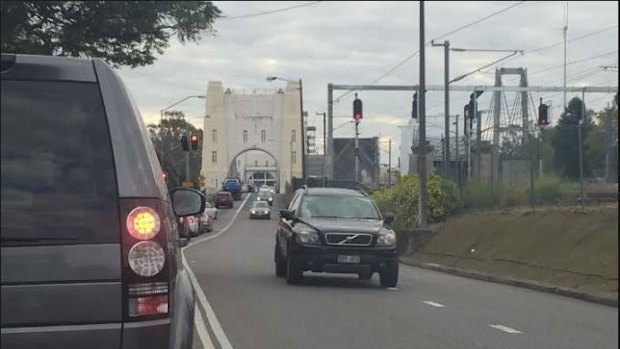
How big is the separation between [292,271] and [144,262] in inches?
434

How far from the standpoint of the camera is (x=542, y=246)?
1833 cm

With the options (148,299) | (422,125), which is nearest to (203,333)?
(148,299)

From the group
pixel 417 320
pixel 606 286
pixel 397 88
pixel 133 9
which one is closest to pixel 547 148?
pixel 397 88

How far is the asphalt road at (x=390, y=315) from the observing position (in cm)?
932

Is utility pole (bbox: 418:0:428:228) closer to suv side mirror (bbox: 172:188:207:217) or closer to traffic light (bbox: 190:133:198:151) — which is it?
traffic light (bbox: 190:133:198:151)

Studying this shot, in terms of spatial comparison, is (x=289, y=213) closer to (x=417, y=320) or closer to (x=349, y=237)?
(x=349, y=237)

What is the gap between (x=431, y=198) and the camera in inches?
1126

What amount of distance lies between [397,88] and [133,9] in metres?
30.9

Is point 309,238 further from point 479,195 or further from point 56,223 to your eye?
point 479,195

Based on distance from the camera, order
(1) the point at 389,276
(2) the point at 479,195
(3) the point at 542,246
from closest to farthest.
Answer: (1) the point at 389,276 < (3) the point at 542,246 < (2) the point at 479,195

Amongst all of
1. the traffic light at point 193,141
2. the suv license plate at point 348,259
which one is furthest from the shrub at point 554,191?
the traffic light at point 193,141

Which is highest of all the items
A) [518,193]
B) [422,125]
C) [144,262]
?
[422,125]

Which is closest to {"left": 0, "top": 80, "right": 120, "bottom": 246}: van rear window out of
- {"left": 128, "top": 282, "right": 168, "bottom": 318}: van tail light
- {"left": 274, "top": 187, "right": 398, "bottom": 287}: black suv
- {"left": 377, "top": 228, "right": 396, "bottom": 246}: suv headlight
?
{"left": 128, "top": 282, "right": 168, "bottom": 318}: van tail light

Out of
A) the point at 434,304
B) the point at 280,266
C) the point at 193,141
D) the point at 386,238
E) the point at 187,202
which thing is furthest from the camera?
the point at 193,141
